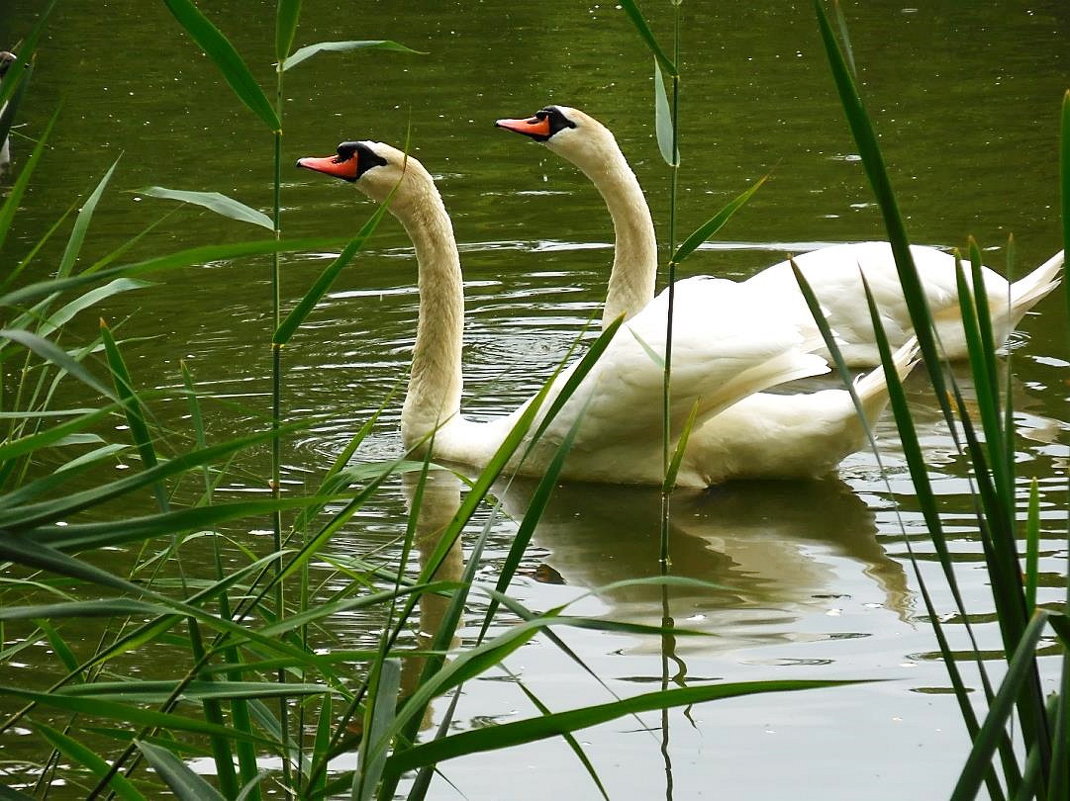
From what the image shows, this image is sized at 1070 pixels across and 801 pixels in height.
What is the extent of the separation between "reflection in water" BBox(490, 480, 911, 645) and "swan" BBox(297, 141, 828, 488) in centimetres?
14

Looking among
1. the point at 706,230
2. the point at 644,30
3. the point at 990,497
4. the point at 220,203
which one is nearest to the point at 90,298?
the point at 220,203

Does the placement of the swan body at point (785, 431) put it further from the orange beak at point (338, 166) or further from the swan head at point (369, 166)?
the orange beak at point (338, 166)

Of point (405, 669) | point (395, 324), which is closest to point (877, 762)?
point (405, 669)

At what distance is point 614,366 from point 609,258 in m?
3.62


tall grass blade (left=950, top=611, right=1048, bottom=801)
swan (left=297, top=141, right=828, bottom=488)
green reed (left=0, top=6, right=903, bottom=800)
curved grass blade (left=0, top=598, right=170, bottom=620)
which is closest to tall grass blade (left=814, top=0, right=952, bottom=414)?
tall grass blade (left=950, top=611, right=1048, bottom=801)

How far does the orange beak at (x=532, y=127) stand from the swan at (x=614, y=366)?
0.45 metres

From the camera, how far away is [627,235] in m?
6.73

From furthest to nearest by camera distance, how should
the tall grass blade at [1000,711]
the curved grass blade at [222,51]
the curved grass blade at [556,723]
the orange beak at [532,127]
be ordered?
the orange beak at [532,127]
the curved grass blade at [222,51]
the curved grass blade at [556,723]
the tall grass blade at [1000,711]

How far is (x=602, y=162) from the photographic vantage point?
22.0 ft

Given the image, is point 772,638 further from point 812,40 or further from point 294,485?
point 812,40

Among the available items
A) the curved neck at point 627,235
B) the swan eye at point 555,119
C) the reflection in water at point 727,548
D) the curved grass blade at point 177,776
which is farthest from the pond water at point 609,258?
the swan eye at point 555,119

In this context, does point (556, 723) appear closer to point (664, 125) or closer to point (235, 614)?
point (235, 614)

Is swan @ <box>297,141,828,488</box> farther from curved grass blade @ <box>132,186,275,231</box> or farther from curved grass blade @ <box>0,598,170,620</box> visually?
curved grass blade @ <box>0,598,170,620</box>

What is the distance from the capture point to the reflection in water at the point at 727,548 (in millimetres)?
4609
